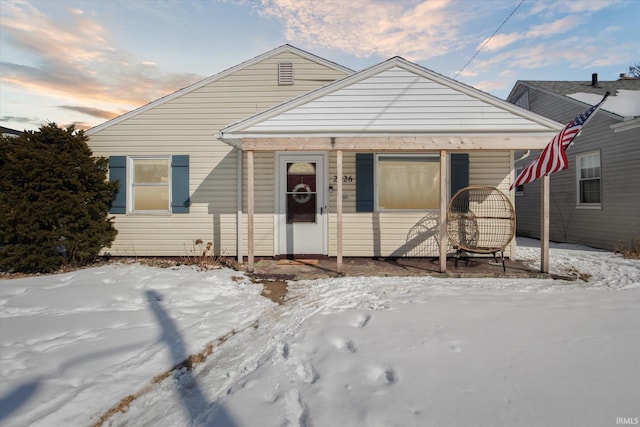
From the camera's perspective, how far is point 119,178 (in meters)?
7.45

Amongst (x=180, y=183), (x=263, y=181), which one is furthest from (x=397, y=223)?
(x=180, y=183)

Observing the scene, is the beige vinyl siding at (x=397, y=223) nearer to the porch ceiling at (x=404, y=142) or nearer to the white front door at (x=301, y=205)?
the white front door at (x=301, y=205)

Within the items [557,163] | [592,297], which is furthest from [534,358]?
[557,163]

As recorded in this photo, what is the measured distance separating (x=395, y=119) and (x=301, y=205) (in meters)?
2.76

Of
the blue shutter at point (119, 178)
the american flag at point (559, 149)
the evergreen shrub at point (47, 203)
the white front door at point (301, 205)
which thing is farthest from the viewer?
the blue shutter at point (119, 178)

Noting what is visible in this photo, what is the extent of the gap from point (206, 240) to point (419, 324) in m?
5.50

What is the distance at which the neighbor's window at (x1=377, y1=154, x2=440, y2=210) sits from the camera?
23.7 feet

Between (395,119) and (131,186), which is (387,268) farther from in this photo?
(131,186)

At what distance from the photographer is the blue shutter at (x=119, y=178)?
7430 millimetres

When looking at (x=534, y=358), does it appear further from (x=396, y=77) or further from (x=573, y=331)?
(x=396, y=77)

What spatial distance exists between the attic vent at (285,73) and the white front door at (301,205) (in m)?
1.81

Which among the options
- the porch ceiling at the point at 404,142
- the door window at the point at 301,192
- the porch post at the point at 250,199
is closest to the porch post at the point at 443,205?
the porch ceiling at the point at 404,142

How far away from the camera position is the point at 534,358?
2.64 meters

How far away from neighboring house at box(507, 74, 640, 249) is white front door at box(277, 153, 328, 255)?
25.9ft
